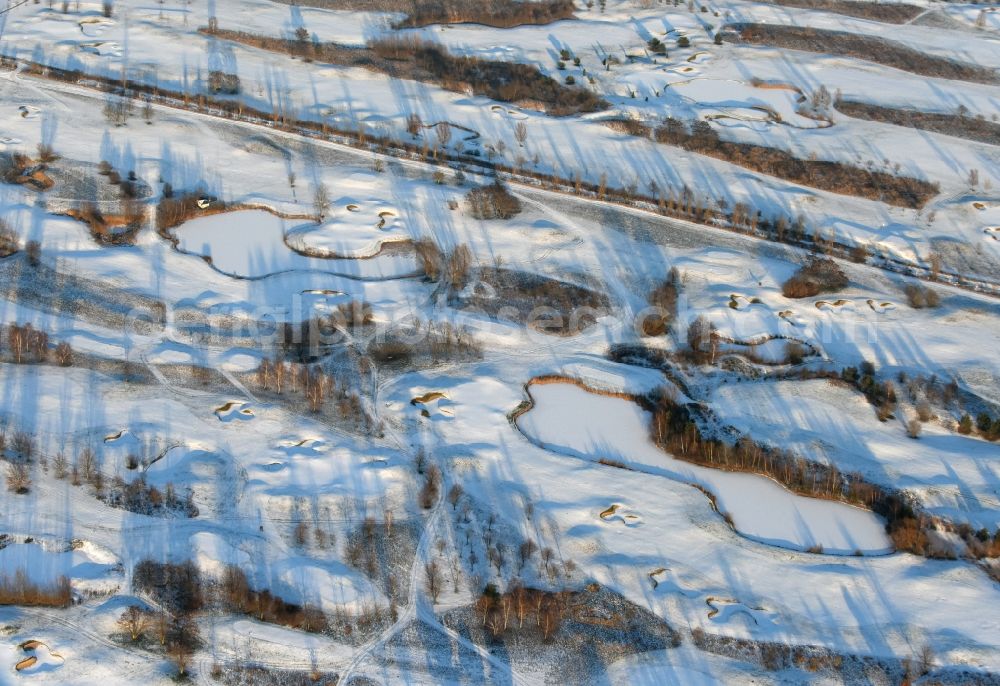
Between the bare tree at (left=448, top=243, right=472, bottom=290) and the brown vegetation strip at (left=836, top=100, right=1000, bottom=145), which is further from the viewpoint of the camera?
the brown vegetation strip at (left=836, top=100, right=1000, bottom=145)

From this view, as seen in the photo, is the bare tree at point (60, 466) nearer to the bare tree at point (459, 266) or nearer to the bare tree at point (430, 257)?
the bare tree at point (430, 257)

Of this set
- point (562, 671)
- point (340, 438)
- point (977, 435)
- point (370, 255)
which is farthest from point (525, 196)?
point (562, 671)

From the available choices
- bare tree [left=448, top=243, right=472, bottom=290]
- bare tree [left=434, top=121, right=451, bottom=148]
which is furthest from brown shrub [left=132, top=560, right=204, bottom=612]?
bare tree [left=434, top=121, right=451, bottom=148]

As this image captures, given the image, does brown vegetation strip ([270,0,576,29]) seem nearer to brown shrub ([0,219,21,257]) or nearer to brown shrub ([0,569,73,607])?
brown shrub ([0,219,21,257])

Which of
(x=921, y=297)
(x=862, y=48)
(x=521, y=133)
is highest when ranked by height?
(x=862, y=48)

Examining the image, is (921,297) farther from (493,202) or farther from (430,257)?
(430,257)

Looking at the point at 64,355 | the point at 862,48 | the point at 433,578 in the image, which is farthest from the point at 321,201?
the point at 862,48
